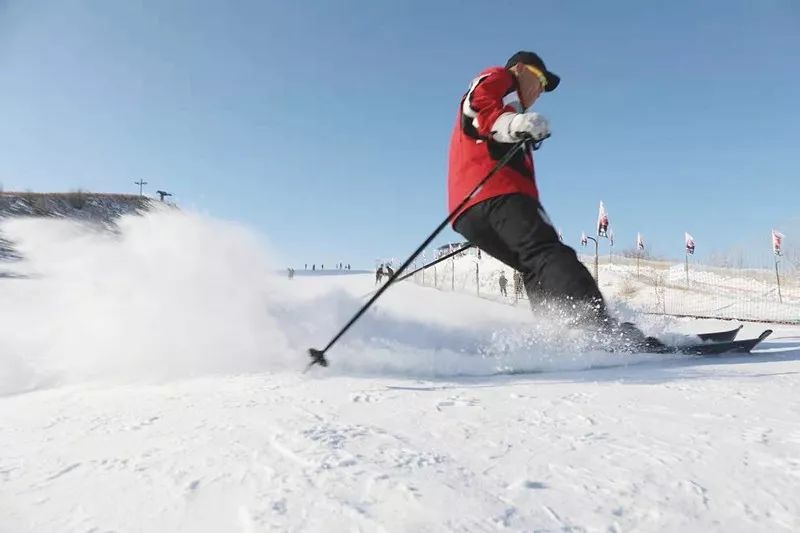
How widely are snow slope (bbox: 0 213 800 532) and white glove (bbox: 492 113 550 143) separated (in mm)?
1167

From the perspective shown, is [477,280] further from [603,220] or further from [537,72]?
[537,72]

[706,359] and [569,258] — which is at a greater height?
[569,258]

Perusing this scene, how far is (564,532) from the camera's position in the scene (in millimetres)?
701

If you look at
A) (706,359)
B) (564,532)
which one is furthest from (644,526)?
(706,359)

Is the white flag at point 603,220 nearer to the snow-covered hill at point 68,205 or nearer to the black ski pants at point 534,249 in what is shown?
the black ski pants at point 534,249

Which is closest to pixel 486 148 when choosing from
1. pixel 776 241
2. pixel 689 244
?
pixel 776 241

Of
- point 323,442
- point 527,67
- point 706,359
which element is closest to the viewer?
point 323,442

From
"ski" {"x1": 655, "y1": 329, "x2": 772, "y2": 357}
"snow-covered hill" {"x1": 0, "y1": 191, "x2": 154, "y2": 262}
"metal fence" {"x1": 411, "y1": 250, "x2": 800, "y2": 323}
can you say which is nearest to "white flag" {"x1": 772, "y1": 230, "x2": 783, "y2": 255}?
"metal fence" {"x1": 411, "y1": 250, "x2": 800, "y2": 323}

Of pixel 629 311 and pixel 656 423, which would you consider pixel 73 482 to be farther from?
pixel 629 311

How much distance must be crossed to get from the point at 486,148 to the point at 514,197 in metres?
0.37

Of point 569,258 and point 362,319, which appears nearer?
point 569,258

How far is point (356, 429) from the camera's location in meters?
1.21

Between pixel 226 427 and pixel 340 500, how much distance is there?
0.58 metres

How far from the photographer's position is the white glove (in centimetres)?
242
